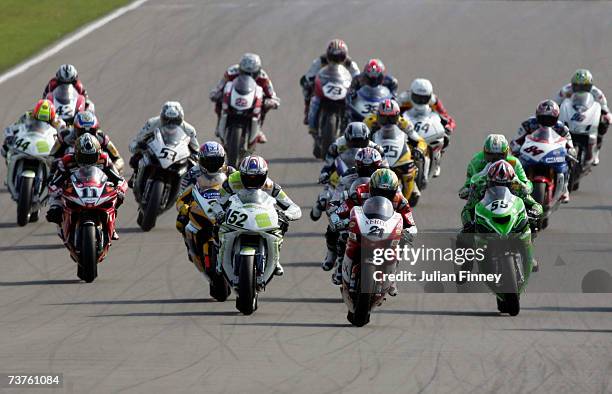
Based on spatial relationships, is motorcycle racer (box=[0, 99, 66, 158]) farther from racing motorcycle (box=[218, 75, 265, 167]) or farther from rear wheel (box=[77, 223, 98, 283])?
rear wheel (box=[77, 223, 98, 283])

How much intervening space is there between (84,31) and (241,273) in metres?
22.4

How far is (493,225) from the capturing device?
19141mm

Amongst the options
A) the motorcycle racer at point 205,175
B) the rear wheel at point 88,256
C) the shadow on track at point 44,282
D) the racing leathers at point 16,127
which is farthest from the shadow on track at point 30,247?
the motorcycle racer at point 205,175

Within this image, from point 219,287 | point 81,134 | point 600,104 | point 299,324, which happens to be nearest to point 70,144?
point 81,134

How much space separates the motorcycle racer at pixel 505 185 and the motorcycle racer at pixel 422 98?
662cm

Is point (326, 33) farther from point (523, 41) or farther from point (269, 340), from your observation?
point (269, 340)

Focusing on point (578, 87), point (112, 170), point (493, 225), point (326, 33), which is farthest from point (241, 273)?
point (326, 33)

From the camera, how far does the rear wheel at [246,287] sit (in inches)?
723

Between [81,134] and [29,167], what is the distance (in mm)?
1791

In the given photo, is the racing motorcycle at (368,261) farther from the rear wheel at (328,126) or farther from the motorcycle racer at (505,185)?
the rear wheel at (328,126)

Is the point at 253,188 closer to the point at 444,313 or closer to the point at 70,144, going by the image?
the point at 444,313

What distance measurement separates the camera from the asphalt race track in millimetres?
15867

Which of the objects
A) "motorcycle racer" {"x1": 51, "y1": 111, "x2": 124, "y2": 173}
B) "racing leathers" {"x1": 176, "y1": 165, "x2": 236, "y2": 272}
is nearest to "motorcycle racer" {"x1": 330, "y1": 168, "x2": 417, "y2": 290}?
"racing leathers" {"x1": 176, "y1": 165, "x2": 236, "y2": 272}

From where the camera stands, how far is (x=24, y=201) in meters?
25.2
